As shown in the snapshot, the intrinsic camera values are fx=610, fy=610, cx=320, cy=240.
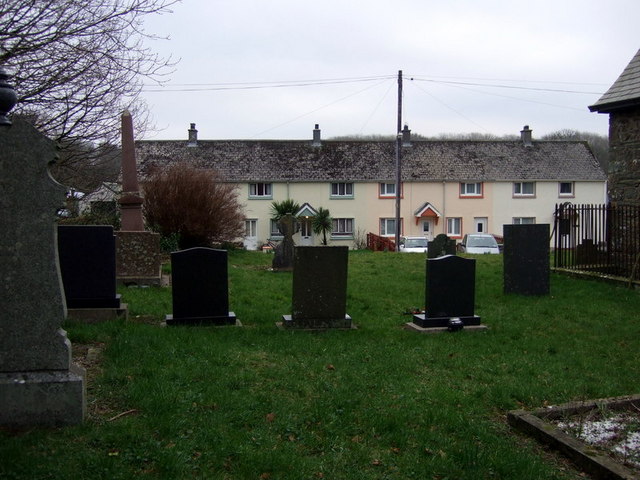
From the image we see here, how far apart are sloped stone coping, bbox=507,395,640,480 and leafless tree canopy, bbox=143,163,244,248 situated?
52.5ft

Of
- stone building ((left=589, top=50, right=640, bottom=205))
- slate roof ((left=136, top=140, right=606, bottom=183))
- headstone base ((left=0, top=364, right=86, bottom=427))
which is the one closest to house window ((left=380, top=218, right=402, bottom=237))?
slate roof ((left=136, top=140, right=606, bottom=183))

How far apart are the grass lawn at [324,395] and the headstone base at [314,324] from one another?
0.27 metres

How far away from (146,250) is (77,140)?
3375mm

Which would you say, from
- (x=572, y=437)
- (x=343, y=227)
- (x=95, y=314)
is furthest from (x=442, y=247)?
(x=343, y=227)

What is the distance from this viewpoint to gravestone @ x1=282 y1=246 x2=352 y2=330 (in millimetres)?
8922

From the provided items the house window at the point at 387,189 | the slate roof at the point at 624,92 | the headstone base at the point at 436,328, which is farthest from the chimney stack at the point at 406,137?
the headstone base at the point at 436,328

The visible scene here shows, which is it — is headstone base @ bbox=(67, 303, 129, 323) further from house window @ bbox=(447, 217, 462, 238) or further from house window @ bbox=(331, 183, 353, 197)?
house window @ bbox=(447, 217, 462, 238)

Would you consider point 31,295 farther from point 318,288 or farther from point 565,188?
point 565,188

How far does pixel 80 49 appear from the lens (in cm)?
759

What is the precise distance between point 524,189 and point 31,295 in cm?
4503

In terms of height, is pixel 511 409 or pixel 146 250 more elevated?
pixel 146 250

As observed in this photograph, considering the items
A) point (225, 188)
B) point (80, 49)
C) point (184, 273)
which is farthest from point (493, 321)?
point (225, 188)

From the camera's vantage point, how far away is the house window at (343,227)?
44.9m

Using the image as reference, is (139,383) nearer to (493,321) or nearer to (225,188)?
(493,321)
